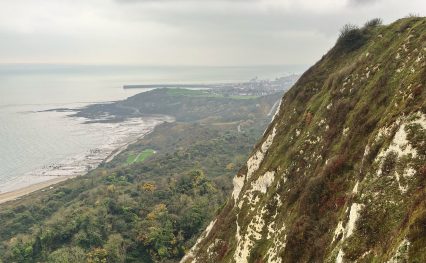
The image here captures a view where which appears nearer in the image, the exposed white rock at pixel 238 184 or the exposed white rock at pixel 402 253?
the exposed white rock at pixel 402 253

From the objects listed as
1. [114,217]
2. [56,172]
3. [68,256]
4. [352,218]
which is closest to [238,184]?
[352,218]

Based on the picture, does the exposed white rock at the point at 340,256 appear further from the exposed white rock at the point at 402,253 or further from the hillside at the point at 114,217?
the hillside at the point at 114,217

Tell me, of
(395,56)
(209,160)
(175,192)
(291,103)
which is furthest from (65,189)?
(395,56)

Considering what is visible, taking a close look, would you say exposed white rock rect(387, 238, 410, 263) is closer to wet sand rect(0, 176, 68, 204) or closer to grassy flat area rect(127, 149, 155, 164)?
wet sand rect(0, 176, 68, 204)

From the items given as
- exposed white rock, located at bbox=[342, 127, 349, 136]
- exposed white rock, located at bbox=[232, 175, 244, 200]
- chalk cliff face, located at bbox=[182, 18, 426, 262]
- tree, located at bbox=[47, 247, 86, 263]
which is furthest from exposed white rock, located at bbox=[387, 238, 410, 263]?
tree, located at bbox=[47, 247, 86, 263]

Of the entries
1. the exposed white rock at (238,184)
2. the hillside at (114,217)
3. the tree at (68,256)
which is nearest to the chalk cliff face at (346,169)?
the exposed white rock at (238,184)

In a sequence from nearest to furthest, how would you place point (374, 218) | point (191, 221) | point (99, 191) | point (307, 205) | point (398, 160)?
point (374, 218) → point (398, 160) → point (307, 205) → point (191, 221) → point (99, 191)

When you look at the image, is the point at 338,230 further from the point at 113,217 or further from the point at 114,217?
the point at 113,217

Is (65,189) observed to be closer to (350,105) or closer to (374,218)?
(350,105)

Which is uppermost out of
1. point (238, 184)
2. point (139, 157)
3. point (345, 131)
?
point (345, 131)
